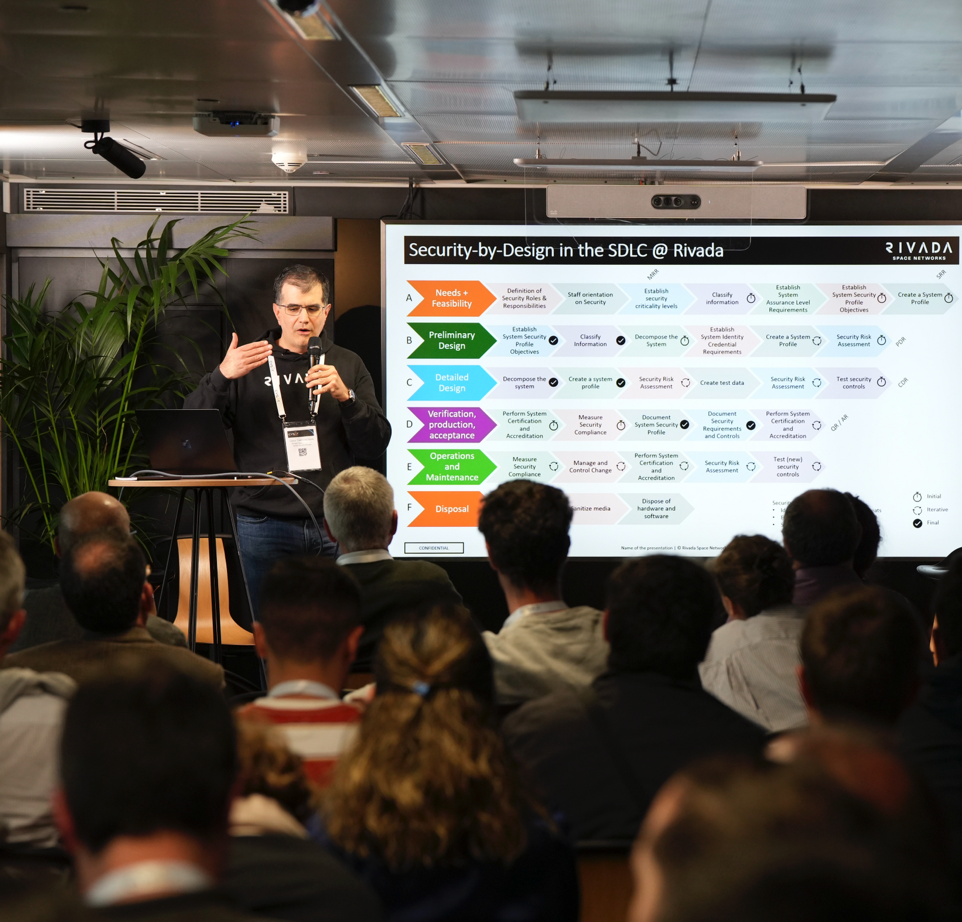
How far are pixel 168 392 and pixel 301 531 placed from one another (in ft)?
6.00

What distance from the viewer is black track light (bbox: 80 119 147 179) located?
4.85m

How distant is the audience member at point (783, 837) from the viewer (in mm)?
562

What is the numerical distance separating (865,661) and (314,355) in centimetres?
322

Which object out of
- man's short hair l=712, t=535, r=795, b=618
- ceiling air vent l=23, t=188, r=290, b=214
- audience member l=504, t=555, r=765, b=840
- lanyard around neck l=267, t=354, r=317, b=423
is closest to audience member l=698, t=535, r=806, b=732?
man's short hair l=712, t=535, r=795, b=618

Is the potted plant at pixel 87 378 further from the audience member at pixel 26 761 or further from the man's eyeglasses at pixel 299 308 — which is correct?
the audience member at pixel 26 761

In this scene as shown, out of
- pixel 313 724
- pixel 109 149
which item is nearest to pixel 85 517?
pixel 313 724

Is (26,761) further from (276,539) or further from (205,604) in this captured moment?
(205,604)

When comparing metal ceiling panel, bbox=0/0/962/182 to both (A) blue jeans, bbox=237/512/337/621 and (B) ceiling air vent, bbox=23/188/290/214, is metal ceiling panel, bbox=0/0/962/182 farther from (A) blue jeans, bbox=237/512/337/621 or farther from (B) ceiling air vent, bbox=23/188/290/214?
(A) blue jeans, bbox=237/512/337/621

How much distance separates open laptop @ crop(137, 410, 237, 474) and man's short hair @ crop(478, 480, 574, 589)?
1464 mm

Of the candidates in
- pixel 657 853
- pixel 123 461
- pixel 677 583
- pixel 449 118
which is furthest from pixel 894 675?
pixel 123 461

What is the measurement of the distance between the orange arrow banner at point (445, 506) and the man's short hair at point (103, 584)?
11.1 ft

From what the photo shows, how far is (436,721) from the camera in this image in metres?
1.32

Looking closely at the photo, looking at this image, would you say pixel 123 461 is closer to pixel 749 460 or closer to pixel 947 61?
pixel 749 460

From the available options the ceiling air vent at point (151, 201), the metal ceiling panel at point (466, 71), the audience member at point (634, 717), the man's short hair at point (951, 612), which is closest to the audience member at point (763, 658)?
the man's short hair at point (951, 612)
